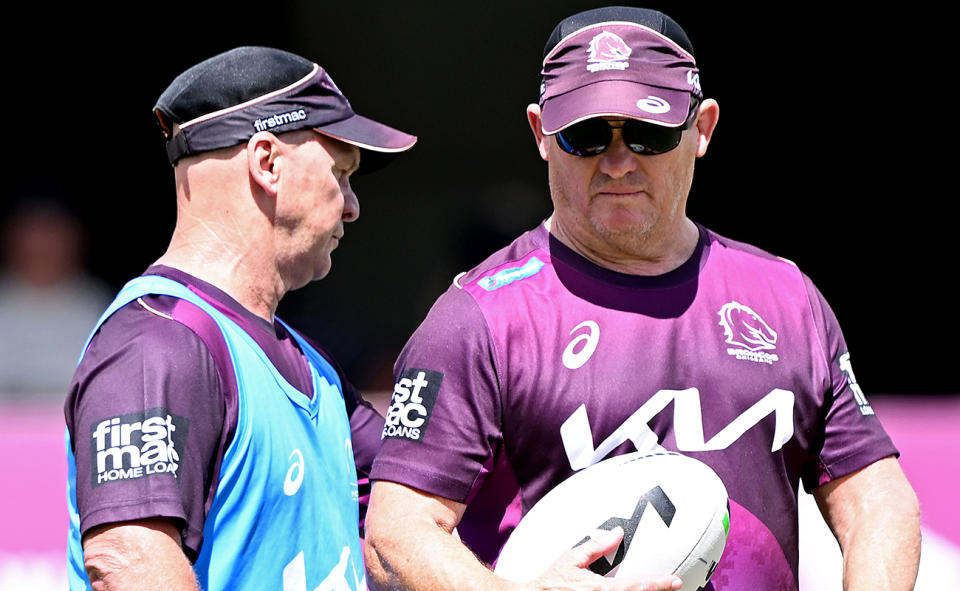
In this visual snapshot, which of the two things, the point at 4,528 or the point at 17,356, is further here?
the point at 17,356

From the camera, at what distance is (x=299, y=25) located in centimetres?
931

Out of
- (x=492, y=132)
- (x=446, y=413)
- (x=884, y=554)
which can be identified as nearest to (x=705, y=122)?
(x=446, y=413)

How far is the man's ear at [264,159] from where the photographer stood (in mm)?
3312

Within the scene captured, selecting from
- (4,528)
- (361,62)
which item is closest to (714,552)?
(4,528)

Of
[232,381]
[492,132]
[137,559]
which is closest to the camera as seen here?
[137,559]

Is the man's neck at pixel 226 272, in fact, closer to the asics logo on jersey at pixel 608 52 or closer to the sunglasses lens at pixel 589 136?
the sunglasses lens at pixel 589 136

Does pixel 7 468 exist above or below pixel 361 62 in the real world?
below

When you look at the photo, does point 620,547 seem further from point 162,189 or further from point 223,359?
point 162,189

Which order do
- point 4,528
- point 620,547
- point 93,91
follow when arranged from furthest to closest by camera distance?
1. point 93,91
2. point 4,528
3. point 620,547

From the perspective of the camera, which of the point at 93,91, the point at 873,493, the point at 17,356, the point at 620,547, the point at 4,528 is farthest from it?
the point at 93,91

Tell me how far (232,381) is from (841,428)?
1.47 m

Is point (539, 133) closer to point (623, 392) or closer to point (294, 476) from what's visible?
point (623, 392)

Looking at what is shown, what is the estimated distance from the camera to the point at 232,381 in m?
Result: 2.97

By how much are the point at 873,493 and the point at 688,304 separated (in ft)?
2.09
